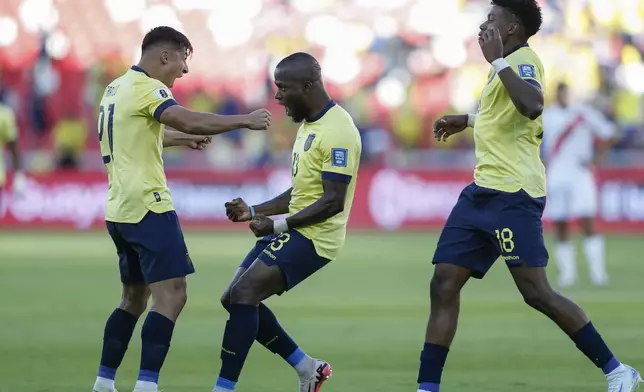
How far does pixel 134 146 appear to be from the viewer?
759 cm

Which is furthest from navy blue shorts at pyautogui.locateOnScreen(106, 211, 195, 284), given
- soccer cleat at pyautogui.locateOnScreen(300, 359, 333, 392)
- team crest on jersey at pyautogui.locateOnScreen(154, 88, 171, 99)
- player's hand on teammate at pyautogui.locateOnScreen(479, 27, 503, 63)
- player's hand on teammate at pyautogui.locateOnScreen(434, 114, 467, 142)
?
player's hand on teammate at pyautogui.locateOnScreen(479, 27, 503, 63)

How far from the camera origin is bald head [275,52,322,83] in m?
7.59

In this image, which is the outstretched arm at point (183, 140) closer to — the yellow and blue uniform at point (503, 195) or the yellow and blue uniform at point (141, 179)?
the yellow and blue uniform at point (141, 179)

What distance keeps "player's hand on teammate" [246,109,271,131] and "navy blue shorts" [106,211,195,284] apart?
0.88 metres

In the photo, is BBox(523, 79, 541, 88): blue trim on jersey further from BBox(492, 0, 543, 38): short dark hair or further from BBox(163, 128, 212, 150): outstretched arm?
BBox(163, 128, 212, 150): outstretched arm

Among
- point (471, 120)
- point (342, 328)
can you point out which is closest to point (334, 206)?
point (471, 120)

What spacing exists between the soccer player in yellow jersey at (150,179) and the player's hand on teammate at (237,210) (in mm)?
348

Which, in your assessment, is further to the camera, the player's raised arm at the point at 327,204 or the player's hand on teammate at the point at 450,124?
the player's hand on teammate at the point at 450,124

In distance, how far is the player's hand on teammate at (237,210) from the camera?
24.9 feet

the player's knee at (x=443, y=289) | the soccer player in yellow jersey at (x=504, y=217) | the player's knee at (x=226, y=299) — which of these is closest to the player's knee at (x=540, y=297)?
the soccer player in yellow jersey at (x=504, y=217)

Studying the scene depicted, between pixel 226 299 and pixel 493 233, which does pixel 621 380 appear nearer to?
pixel 493 233

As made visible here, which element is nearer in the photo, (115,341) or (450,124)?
(115,341)

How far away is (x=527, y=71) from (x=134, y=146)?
8.01ft

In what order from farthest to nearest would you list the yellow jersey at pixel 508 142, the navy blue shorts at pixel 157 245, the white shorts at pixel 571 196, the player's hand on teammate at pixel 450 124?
the white shorts at pixel 571 196 → the player's hand on teammate at pixel 450 124 → the navy blue shorts at pixel 157 245 → the yellow jersey at pixel 508 142
